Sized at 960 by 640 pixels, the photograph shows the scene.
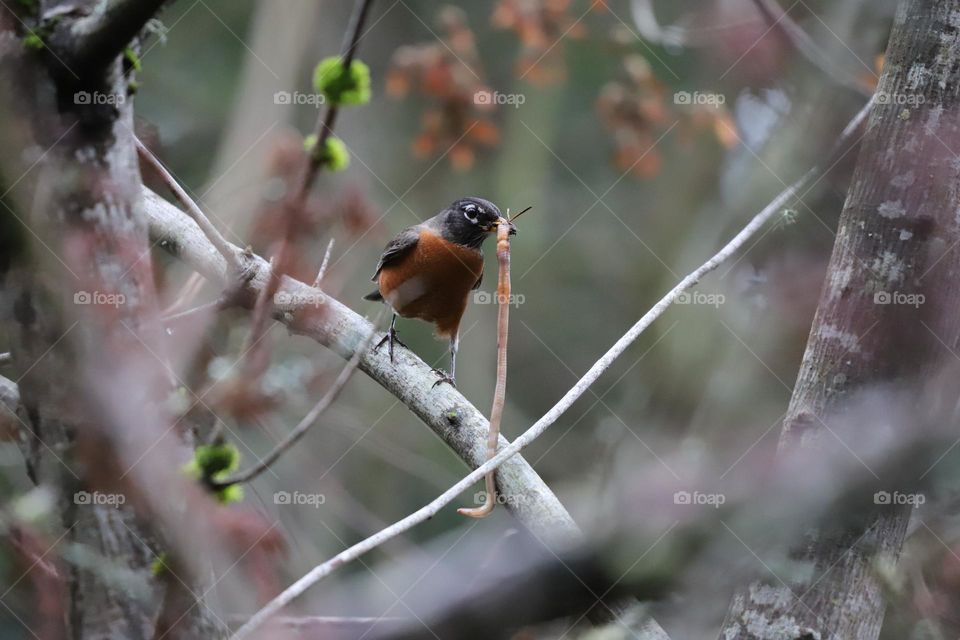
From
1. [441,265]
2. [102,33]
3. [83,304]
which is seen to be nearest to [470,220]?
[441,265]

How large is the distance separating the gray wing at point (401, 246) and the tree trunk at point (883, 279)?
288 centimetres

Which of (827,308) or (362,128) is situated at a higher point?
(362,128)

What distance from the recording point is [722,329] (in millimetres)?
6934

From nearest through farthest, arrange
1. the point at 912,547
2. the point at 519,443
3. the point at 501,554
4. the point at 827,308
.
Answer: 1. the point at 501,554
2. the point at 912,547
3. the point at 519,443
4. the point at 827,308

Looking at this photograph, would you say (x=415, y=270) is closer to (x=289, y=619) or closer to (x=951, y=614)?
(x=289, y=619)

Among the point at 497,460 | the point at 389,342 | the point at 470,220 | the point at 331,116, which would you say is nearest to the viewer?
the point at 331,116

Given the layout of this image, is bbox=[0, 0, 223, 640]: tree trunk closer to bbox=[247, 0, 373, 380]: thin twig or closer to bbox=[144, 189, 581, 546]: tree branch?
bbox=[247, 0, 373, 380]: thin twig

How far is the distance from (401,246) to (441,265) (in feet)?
1.01

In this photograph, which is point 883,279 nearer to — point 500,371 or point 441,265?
point 500,371

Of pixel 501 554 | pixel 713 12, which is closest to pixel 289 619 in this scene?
pixel 501 554

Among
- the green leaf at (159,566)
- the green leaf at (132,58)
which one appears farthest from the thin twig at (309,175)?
the green leaf at (132,58)

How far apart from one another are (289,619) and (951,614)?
5.21 feet

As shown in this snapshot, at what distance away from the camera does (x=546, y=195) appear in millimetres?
9461

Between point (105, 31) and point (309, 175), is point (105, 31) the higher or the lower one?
the higher one
